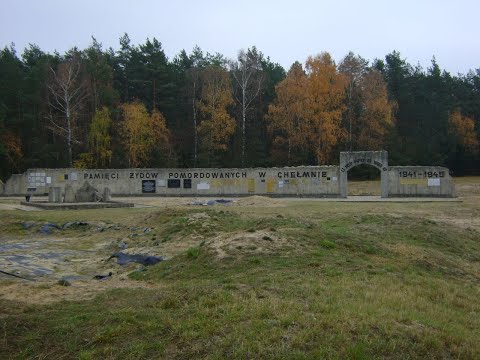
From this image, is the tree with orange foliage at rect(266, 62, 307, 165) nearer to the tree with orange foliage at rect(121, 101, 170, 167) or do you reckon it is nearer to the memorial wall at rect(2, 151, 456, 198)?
the tree with orange foliage at rect(121, 101, 170, 167)

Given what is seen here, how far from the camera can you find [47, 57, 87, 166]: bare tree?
53.3m

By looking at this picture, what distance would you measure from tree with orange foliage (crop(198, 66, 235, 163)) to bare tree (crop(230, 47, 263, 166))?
1.72 meters

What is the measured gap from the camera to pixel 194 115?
195 ft

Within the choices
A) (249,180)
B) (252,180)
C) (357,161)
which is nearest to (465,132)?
(357,161)

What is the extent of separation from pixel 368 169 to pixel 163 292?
184 feet

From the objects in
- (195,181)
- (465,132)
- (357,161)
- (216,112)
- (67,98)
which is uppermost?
(67,98)

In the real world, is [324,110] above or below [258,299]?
above

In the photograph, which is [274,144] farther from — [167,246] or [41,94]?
[167,246]

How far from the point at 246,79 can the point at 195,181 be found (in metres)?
20.8

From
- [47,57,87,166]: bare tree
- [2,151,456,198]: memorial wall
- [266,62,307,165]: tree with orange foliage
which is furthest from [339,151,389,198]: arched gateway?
[47,57,87,166]: bare tree

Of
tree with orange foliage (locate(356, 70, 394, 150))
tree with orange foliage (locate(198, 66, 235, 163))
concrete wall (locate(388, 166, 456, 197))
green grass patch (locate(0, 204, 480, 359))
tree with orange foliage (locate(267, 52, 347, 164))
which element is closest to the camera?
green grass patch (locate(0, 204, 480, 359))

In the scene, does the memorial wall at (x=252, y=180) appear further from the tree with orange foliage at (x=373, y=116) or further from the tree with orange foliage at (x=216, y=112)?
the tree with orange foliage at (x=373, y=116)

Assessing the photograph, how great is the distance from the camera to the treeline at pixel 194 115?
5531 cm

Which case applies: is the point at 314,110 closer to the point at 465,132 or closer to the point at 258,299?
the point at 465,132
